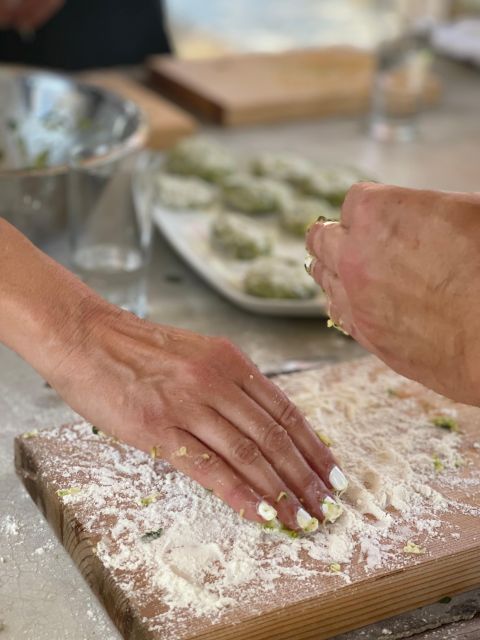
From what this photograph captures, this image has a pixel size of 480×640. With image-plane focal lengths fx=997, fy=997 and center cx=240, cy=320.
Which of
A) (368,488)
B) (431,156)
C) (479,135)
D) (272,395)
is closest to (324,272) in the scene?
(272,395)

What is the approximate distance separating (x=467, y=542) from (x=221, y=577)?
26 centimetres

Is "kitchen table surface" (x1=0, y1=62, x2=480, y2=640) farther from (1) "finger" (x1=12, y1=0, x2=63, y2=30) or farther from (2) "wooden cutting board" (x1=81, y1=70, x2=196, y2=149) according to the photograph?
(1) "finger" (x1=12, y1=0, x2=63, y2=30)

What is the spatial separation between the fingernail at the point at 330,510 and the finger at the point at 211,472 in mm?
62

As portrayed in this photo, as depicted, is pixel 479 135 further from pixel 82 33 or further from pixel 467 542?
pixel 467 542

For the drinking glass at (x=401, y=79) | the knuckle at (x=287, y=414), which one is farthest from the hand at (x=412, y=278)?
the drinking glass at (x=401, y=79)

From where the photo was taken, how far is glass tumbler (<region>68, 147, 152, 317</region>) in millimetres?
1526

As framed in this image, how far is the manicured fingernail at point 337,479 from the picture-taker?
3.47 ft

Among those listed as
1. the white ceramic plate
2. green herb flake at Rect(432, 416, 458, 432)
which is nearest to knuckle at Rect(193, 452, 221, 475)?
green herb flake at Rect(432, 416, 458, 432)

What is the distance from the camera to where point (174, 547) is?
0.99m

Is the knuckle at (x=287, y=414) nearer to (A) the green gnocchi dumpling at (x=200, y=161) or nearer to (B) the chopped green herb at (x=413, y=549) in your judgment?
(B) the chopped green herb at (x=413, y=549)

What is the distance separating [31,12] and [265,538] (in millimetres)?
1712

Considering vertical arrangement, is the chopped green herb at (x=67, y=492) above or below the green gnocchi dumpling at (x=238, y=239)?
above

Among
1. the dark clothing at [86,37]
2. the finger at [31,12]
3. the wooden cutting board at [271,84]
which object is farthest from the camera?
the dark clothing at [86,37]

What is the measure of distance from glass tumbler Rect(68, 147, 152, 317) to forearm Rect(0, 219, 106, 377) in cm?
42
